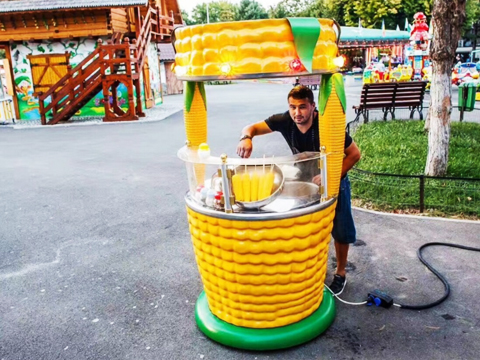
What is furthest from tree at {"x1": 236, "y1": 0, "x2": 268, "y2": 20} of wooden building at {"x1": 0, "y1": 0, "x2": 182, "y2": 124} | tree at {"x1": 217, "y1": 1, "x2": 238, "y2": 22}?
wooden building at {"x1": 0, "y1": 0, "x2": 182, "y2": 124}

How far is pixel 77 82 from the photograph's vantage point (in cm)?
1650

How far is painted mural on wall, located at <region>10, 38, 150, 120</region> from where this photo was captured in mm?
17766

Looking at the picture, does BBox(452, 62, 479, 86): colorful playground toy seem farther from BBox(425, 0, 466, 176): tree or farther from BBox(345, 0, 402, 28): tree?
BBox(345, 0, 402, 28): tree

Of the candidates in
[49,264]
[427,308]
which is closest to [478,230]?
[427,308]

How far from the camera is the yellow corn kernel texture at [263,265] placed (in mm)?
2967

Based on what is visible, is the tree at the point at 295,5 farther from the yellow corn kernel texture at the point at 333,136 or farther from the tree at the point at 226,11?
the yellow corn kernel texture at the point at 333,136

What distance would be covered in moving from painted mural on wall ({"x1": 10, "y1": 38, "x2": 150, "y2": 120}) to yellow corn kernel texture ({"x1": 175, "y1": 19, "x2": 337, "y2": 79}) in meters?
16.5

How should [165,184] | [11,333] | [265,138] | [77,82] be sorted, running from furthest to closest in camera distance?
[77,82]
[265,138]
[165,184]
[11,333]

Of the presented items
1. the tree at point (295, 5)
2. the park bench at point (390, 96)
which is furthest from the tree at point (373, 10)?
the park bench at point (390, 96)

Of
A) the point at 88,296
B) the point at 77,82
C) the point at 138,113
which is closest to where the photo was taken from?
the point at 88,296

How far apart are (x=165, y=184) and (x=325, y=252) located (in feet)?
15.5

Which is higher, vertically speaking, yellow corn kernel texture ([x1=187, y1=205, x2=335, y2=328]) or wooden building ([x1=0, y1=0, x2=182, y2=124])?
wooden building ([x1=0, y1=0, x2=182, y2=124])

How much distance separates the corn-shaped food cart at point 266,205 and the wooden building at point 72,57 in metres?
14.1

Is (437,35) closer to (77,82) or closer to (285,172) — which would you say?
(285,172)
